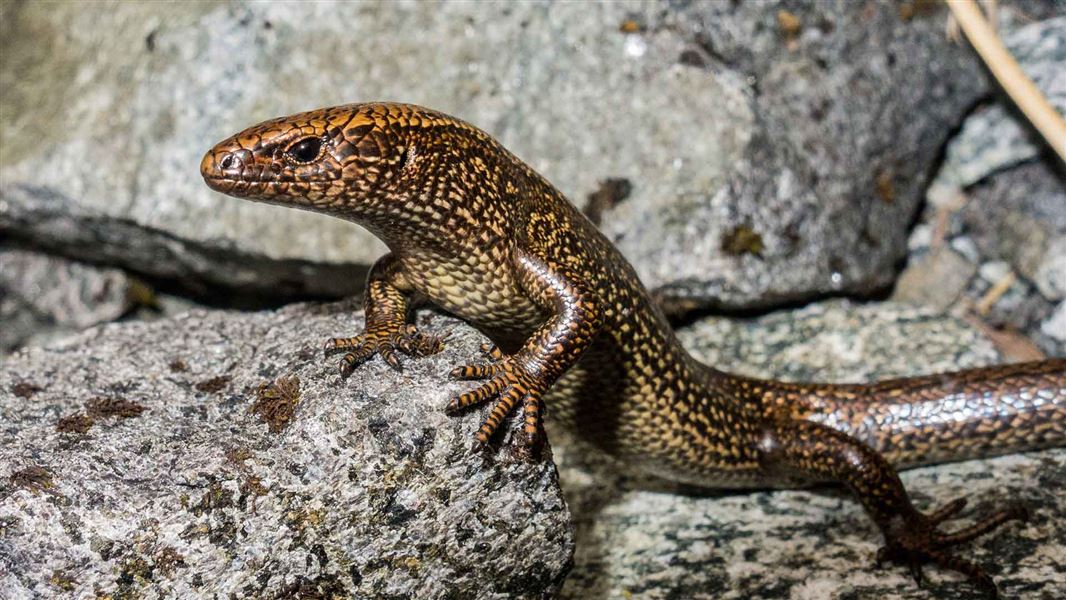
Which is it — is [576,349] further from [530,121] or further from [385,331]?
[530,121]

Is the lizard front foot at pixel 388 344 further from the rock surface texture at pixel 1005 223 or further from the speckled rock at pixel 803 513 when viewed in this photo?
the rock surface texture at pixel 1005 223

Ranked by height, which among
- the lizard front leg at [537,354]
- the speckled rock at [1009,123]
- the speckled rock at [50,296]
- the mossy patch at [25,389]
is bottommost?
the speckled rock at [50,296]

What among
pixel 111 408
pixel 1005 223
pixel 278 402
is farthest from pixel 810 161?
pixel 111 408

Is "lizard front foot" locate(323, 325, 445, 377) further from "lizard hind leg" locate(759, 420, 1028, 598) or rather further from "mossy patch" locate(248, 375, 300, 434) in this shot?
"lizard hind leg" locate(759, 420, 1028, 598)

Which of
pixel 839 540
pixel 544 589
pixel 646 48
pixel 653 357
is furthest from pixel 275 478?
pixel 646 48

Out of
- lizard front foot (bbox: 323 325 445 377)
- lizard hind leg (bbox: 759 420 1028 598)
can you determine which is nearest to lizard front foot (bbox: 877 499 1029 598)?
lizard hind leg (bbox: 759 420 1028 598)

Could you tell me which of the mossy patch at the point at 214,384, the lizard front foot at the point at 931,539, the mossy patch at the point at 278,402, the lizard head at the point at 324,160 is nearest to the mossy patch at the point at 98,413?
the mossy patch at the point at 214,384
